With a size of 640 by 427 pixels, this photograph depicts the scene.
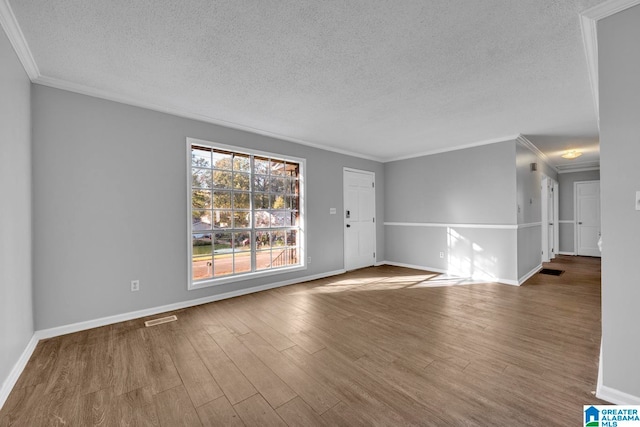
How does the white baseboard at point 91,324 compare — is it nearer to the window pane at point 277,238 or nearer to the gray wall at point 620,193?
the window pane at point 277,238

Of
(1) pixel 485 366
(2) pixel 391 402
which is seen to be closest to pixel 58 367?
(2) pixel 391 402

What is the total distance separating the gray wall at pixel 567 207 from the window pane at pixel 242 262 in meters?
8.56

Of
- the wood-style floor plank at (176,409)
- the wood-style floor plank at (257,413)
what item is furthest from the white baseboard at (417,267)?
the wood-style floor plank at (176,409)

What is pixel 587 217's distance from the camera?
7086mm

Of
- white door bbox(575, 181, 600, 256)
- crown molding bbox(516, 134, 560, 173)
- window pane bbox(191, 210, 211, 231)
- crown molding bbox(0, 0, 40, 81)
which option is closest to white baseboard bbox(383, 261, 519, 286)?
crown molding bbox(516, 134, 560, 173)

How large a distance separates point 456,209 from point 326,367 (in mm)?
4159

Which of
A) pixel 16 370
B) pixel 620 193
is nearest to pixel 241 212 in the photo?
pixel 16 370

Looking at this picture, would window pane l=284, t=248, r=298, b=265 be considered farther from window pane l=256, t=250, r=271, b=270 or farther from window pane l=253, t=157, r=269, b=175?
window pane l=253, t=157, r=269, b=175

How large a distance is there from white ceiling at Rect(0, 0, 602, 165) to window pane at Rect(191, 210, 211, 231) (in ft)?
4.12

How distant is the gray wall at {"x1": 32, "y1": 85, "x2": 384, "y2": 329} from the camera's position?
2570 millimetres

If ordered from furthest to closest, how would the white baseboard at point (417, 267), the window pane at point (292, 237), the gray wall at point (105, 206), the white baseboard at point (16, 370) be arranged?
the white baseboard at point (417, 267)
the window pane at point (292, 237)
the gray wall at point (105, 206)
the white baseboard at point (16, 370)

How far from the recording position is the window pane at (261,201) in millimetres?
4121

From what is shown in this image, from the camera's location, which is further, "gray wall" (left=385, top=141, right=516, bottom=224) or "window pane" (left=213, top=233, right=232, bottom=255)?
"gray wall" (left=385, top=141, right=516, bottom=224)

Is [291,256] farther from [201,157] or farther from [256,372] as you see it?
[256,372]
